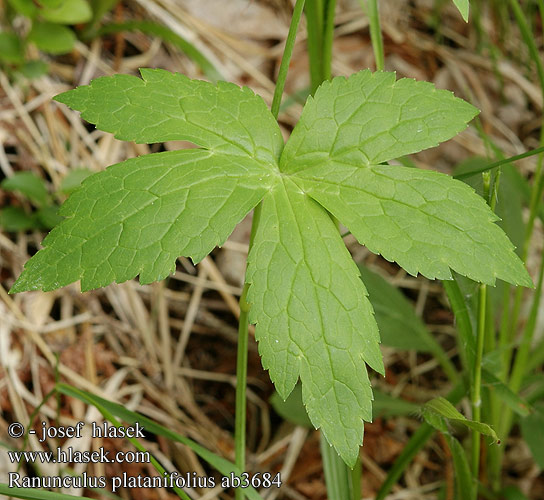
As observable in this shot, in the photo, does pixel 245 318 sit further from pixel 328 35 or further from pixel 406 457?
pixel 328 35

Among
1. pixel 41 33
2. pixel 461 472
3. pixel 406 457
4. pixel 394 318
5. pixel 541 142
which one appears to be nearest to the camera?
pixel 461 472

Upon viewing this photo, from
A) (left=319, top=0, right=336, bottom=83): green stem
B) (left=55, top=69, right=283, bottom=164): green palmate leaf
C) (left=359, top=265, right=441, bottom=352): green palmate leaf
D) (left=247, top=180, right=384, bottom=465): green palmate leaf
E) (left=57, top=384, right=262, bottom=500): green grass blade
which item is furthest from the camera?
(left=359, top=265, right=441, bottom=352): green palmate leaf

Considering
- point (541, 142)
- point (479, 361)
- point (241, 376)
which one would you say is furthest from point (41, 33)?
point (479, 361)

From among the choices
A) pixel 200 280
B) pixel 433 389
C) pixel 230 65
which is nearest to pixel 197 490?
pixel 200 280

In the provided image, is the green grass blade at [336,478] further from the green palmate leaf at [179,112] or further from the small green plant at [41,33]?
the small green plant at [41,33]

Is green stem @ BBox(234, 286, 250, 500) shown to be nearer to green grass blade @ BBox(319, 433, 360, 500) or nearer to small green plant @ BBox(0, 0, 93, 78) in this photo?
green grass blade @ BBox(319, 433, 360, 500)

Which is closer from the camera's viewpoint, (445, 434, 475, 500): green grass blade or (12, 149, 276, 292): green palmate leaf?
(12, 149, 276, 292): green palmate leaf

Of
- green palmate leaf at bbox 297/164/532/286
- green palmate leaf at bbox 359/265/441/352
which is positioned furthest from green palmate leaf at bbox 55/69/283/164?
green palmate leaf at bbox 359/265/441/352
